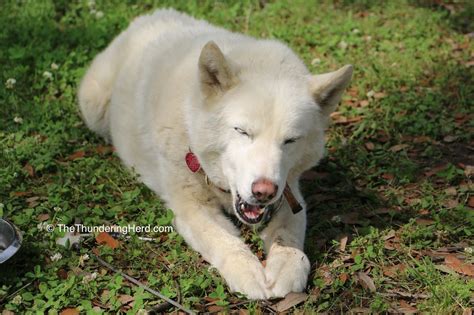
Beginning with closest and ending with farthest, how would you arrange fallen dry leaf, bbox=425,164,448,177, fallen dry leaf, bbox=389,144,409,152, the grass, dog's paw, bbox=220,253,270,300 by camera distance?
dog's paw, bbox=220,253,270,300, the grass, fallen dry leaf, bbox=425,164,448,177, fallen dry leaf, bbox=389,144,409,152

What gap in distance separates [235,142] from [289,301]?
0.99 meters

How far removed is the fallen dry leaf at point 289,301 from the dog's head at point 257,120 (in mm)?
486

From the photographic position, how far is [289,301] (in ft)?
11.5

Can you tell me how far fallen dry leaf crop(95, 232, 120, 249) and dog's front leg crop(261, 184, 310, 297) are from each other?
3.26 ft

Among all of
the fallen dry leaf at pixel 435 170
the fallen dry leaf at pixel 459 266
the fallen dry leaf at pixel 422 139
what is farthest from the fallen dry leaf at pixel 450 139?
the fallen dry leaf at pixel 459 266

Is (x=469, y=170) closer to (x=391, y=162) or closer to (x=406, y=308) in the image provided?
(x=391, y=162)

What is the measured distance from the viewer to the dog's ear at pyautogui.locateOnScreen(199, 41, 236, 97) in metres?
3.71

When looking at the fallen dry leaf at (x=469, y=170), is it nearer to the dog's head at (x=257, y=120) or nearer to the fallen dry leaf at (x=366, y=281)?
the dog's head at (x=257, y=120)

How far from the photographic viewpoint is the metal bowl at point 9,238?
3600 mm

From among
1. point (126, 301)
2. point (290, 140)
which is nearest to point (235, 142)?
point (290, 140)

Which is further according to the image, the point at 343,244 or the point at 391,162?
the point at 391,162

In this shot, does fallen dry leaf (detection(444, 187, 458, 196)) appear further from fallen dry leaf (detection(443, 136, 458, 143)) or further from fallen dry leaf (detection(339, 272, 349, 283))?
fallen dry leaf (detection(339, 272, 349, 283))

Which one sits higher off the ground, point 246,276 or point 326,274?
point 246,276

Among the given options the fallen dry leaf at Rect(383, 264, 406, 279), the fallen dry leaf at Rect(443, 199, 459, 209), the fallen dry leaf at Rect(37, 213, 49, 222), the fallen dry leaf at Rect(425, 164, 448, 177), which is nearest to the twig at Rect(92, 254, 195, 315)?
the fallen dry leaf at Rect(37, 213, 49, 222)
